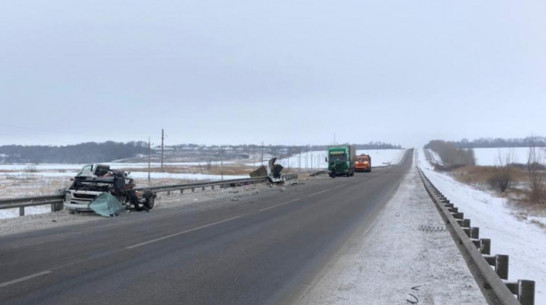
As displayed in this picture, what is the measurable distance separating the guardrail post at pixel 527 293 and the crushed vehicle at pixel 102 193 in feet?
49.7

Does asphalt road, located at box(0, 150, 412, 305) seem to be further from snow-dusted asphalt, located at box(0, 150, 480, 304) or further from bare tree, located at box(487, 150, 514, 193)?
bare tree, located at box(487, 150, 514, 193)

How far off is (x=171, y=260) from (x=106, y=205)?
980 centimetres

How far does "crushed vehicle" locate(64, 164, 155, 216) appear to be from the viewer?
18.2 metres

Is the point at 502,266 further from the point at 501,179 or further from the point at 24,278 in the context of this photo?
the point at 501,179

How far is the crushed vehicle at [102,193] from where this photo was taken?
18.2 m

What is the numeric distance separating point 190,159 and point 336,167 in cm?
10471

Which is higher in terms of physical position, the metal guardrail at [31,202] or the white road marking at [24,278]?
the metal guardrail at [31,202]

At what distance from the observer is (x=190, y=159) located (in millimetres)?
159375

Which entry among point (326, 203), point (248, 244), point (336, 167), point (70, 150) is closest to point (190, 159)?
point (70, 150)

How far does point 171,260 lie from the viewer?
9.22 metres

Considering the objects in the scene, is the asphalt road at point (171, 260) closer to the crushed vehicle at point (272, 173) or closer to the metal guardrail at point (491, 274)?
the metal guardrail at point (491, 274)

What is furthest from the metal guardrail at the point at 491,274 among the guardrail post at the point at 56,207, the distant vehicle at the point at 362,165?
the distant vehicle at the point at 362,165

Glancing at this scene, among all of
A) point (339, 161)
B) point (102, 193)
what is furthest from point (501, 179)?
point (102, 193)

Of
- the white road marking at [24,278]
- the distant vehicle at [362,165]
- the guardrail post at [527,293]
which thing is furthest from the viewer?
the distant vehicle at [362,165]
